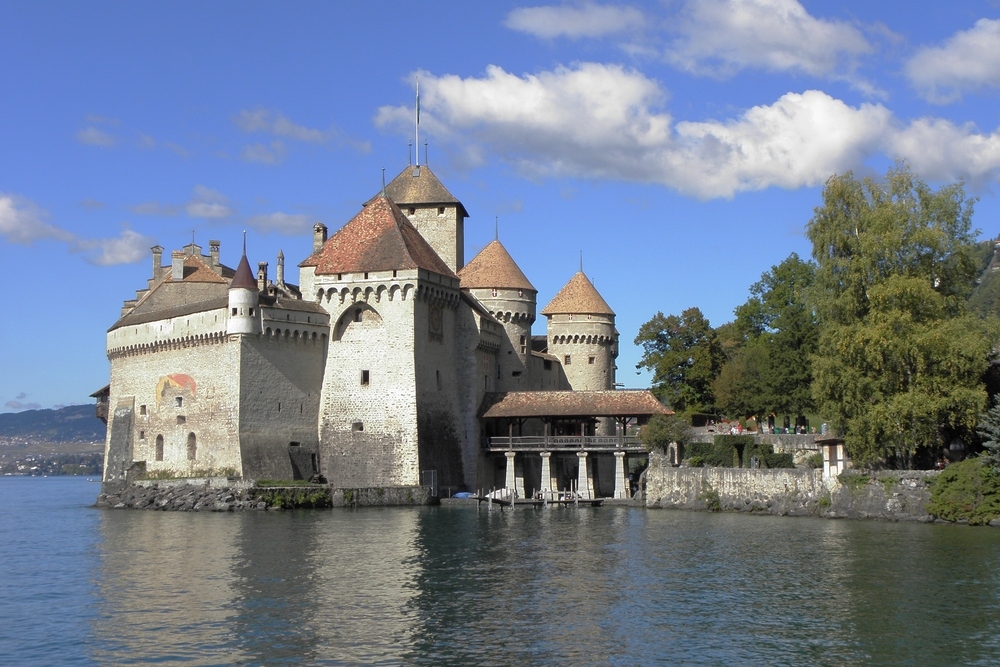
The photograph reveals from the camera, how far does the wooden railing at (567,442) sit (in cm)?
4791

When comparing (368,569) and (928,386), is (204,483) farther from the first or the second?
(928,386)

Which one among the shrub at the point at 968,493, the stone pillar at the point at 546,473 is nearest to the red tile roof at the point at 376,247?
the stone pillar at the point at 546,473

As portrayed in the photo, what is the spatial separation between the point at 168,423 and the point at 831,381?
89.8 feet

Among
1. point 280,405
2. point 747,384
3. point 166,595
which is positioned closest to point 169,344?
point 280,405

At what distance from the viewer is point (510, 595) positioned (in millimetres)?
22812

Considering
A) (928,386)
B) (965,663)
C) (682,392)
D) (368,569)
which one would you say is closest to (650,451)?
(682,392)

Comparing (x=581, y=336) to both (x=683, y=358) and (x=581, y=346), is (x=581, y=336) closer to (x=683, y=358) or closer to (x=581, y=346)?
(x=581, y=346)

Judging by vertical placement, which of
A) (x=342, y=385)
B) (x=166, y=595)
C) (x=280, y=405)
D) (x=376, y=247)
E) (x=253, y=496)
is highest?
(x=376, y=247)

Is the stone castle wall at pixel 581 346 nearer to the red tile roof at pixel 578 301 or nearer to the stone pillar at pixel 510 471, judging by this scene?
the red tile roof at pixel 578 301

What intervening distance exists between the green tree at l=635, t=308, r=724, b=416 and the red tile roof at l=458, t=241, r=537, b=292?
6.47 metres

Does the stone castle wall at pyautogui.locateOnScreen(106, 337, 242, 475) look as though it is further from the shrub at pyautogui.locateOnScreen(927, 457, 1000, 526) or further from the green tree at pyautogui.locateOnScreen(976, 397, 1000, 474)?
the green tree at pyautogui.locateOnScreen(976, 397, 1000, 474)

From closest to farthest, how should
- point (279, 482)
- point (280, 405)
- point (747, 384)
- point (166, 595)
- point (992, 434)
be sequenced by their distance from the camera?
point (166, 595) < point (992, 434) < point (279, 482) < point (280, 405) < point (747, 384)

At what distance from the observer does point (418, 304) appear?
47344 millimetres

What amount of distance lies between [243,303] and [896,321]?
24.3 meters
